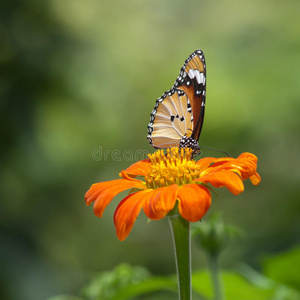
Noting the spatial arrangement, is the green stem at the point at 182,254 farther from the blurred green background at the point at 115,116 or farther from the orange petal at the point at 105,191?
the blurred green background at the point at 115,116

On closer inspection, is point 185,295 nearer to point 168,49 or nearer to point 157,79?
point 157,79

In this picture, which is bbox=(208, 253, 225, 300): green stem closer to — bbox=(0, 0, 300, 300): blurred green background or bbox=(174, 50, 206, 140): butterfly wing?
bbox=(174, 50, 206, 140): butterfly wing

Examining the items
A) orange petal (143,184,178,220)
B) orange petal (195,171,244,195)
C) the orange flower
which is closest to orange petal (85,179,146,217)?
the orange flower

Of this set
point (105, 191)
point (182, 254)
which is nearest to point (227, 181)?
point (182, 254)

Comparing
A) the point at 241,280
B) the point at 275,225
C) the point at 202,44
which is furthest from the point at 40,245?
the point at 202,44

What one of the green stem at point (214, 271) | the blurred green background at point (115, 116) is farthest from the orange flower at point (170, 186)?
the blurred green background at point (115, 116)
